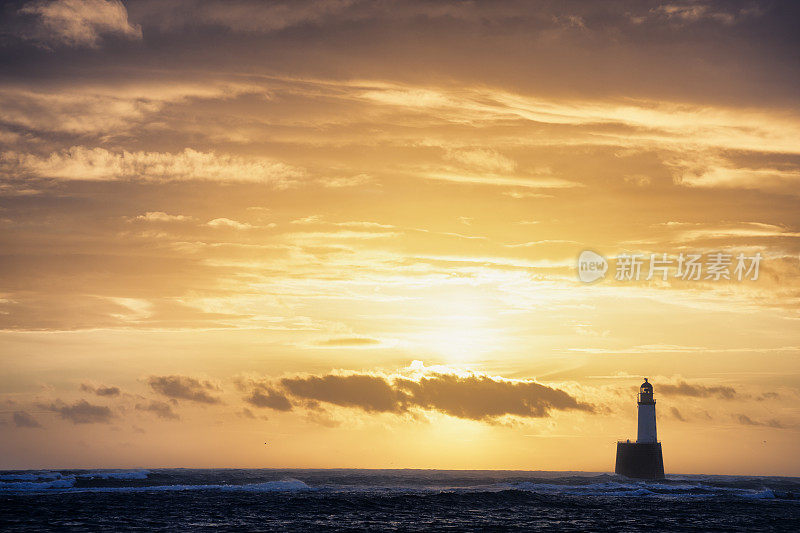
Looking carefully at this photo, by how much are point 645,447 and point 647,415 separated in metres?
4.24

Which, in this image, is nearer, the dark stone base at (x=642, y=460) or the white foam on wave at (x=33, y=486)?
the white foam on wave at (x=33, y=486)

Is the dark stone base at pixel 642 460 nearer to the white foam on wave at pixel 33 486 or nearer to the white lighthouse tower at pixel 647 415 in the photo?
the white lighthouse tower at pixel 647 415

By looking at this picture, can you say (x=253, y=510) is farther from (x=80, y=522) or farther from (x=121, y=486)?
(x=121, y=486)

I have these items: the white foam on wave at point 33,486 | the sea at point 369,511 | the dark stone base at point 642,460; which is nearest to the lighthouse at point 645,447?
the dark stone base at point 642,460

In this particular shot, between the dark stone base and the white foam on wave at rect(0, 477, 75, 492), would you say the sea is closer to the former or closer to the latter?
the white foam on wave at rect(0, 477, 75, 492)

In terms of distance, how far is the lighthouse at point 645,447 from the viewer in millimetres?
103438

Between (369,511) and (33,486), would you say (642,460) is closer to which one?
(369,511)

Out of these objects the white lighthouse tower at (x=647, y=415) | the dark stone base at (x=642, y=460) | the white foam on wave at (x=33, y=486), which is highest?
the white lighthouse tower at (x=647, y=415)

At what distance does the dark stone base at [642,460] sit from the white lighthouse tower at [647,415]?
101 cm

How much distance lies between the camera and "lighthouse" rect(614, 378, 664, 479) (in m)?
103

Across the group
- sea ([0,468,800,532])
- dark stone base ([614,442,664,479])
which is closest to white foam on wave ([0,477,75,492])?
sea ([0,468,800,532])

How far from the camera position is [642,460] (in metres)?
104

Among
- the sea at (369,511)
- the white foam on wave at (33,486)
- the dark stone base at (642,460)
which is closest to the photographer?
the sea at (369,511)

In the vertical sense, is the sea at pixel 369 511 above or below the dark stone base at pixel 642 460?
below
